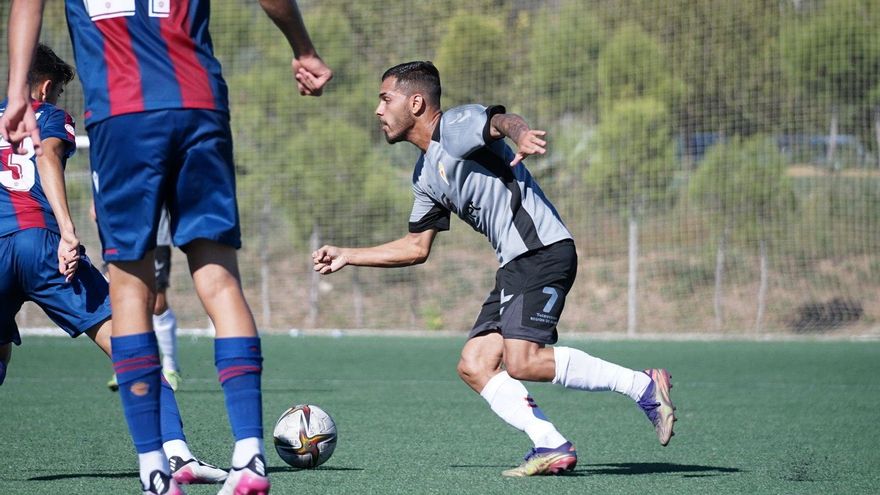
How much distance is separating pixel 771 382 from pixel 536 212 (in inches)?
202

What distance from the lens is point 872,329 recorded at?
1517cm

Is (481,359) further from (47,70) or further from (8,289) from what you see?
(47,70)

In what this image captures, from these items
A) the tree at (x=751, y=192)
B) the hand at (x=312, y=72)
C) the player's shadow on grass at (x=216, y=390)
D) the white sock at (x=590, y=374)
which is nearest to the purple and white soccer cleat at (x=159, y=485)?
the hand at (x=312, y=72)

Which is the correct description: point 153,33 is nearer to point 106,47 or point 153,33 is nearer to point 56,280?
point 106,47

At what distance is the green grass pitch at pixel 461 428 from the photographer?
4.44m

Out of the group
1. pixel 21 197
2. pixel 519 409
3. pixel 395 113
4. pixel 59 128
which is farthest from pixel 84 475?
pixel 395 113

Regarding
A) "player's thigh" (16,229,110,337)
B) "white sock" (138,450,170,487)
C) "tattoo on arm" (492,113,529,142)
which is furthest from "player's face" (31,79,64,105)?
"white sock" (138,450,170,487)

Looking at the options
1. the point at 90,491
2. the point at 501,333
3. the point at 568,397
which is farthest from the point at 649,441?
the point at 90,491

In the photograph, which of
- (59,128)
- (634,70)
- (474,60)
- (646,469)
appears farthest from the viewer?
(474,60)

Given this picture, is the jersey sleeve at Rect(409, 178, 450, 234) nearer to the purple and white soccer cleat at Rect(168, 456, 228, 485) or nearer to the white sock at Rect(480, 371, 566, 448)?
the white sock at Rect(480, 371, 566, 448)

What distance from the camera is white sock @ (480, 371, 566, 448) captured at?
4.84m

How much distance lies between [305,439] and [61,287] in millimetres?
1197

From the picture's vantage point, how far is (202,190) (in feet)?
10.5

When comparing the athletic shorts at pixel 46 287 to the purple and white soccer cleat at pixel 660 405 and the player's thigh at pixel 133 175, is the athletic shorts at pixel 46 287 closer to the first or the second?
the player's thigh at pixel 133 175
